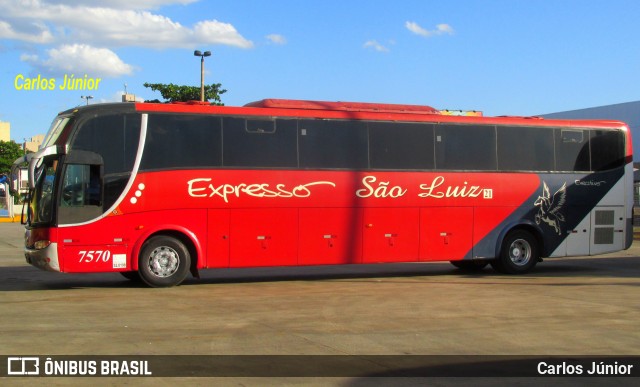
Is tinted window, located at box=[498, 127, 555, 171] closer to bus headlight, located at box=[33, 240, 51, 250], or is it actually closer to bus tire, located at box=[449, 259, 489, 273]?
bus tire, located at box=[449, 259, 489, 273]

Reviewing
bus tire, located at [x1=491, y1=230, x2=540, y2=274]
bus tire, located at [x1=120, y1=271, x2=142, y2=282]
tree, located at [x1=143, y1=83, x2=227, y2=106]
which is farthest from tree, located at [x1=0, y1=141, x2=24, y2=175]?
bus tire, located at [x1=491, y1=230, x2=540, y2=274]

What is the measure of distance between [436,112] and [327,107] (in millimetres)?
2719

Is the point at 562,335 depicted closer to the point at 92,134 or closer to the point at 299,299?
the point at 299,299

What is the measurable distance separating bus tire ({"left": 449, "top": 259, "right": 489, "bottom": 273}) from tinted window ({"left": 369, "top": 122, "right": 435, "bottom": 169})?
3.62m

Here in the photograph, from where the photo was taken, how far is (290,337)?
9539mm

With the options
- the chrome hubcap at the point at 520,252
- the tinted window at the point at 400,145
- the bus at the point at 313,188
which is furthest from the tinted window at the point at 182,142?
the chrome hubcap at the point at 520,252

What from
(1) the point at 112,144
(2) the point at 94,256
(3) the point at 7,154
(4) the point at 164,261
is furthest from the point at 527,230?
(3) the point at 7,154

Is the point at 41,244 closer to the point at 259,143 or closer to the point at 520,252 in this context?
the point at 259,143

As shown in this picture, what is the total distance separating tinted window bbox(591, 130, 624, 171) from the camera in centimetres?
1888

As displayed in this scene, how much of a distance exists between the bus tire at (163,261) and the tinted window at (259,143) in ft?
6.26

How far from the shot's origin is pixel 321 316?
1129 cm

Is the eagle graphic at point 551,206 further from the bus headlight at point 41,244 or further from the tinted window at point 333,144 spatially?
the bus headlight at point 41,244

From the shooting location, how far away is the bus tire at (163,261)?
14.5 metres

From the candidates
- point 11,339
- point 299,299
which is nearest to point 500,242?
point 299,299
